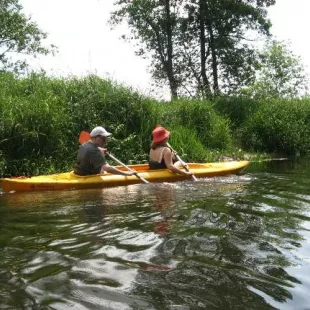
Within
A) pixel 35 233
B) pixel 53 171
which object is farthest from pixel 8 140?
pixel 35 233

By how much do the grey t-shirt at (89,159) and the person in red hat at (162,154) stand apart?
1.09 meters

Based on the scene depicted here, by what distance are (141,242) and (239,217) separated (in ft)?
4.52

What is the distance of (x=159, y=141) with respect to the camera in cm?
770

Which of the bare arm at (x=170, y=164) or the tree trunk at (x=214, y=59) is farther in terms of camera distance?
the tree trunk at (x=214, y=59)

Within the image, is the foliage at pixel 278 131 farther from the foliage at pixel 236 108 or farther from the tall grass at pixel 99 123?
the foliage at pixel 236 108

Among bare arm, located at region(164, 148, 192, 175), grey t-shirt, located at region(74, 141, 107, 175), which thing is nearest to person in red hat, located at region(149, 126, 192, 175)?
bare arm, located at region(164, 148, 192, 175)

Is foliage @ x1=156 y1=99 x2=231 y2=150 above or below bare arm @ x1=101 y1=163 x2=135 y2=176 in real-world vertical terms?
above

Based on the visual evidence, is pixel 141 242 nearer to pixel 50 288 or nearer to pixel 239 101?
pixel 50 288

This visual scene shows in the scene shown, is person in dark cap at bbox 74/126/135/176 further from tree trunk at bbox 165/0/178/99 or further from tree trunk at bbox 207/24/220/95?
tree trunk at bbox 207/24/220/95

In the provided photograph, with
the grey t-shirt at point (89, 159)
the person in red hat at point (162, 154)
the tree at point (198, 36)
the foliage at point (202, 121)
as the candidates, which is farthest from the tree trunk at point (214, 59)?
the grey t-shirt at point (89, 159)

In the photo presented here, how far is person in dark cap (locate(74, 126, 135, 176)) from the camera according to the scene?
22.7 ft

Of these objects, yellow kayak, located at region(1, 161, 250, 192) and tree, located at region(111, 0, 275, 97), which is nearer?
yellow kayak, located at region(1, 161, 250, 192)

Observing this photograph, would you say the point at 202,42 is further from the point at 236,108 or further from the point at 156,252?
the point at 156,252

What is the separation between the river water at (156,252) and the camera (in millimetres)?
2557
